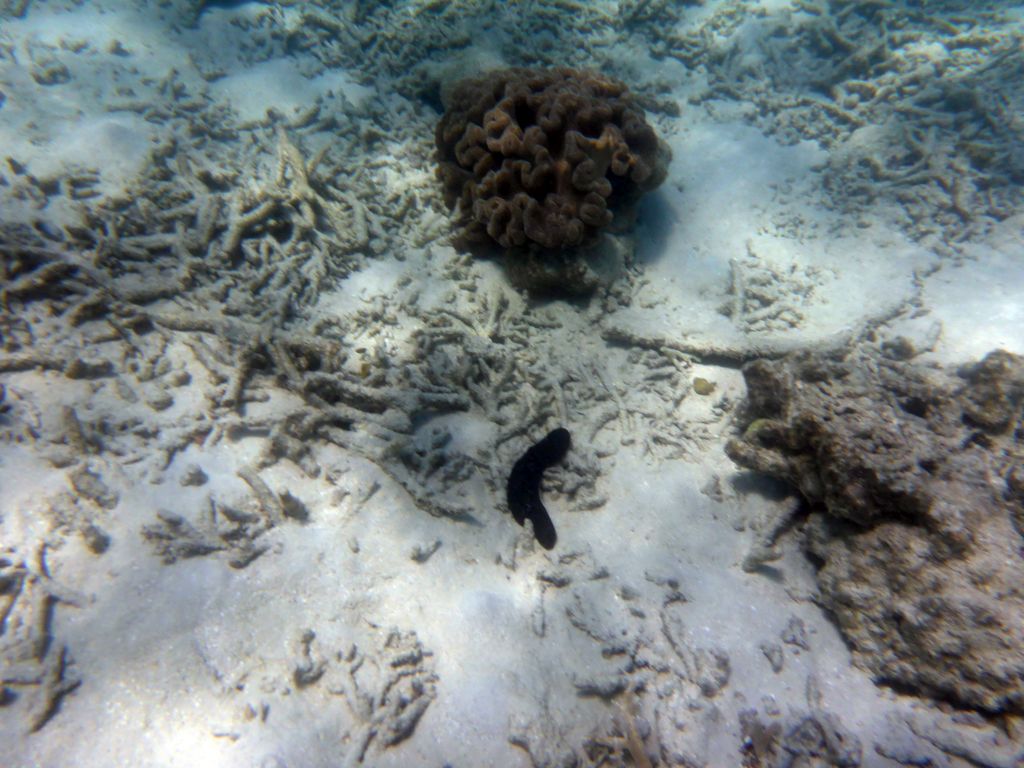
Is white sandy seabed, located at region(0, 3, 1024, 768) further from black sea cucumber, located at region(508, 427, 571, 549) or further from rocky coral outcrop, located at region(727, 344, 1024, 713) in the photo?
rocky coral outcrop, located at region(727, 344, 1024, 713)

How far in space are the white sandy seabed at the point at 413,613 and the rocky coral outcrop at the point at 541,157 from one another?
2.89 feet

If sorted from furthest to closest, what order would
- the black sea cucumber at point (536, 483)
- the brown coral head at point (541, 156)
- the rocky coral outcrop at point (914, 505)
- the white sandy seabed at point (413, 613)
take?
the brown coral head at point (541, 156) → the black sea cucumber at point (536, 483) → the rocky coral outcrop at point (914, 505) → the white sandy seabed at point (413, 613)

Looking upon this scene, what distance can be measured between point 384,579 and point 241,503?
3.11 ft

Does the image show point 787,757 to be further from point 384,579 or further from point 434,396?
point 434,396

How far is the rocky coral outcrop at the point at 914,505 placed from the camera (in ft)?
8.56

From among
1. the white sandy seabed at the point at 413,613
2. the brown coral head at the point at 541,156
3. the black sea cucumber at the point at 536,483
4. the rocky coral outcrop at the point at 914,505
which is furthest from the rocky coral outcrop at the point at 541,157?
the rocky coral outcrop at the point at 914,505

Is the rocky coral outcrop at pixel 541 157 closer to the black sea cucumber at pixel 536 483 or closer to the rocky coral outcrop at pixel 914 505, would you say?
the black sea cucumber at pixel 536 483

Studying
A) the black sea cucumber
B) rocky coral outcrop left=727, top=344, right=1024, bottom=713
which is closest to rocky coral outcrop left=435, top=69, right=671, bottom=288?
the black sea cucumber

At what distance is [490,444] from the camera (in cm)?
353

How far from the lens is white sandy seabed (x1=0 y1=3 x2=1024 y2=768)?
243 cm

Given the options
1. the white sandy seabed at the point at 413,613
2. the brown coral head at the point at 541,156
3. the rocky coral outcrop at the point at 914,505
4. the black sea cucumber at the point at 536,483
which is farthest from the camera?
the brown coral head at the point at 541,156

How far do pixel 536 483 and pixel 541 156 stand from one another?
8.28ft

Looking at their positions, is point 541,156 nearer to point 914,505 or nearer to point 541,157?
point 541,157

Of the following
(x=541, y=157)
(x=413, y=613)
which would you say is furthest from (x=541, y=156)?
(x=413, y=613)
